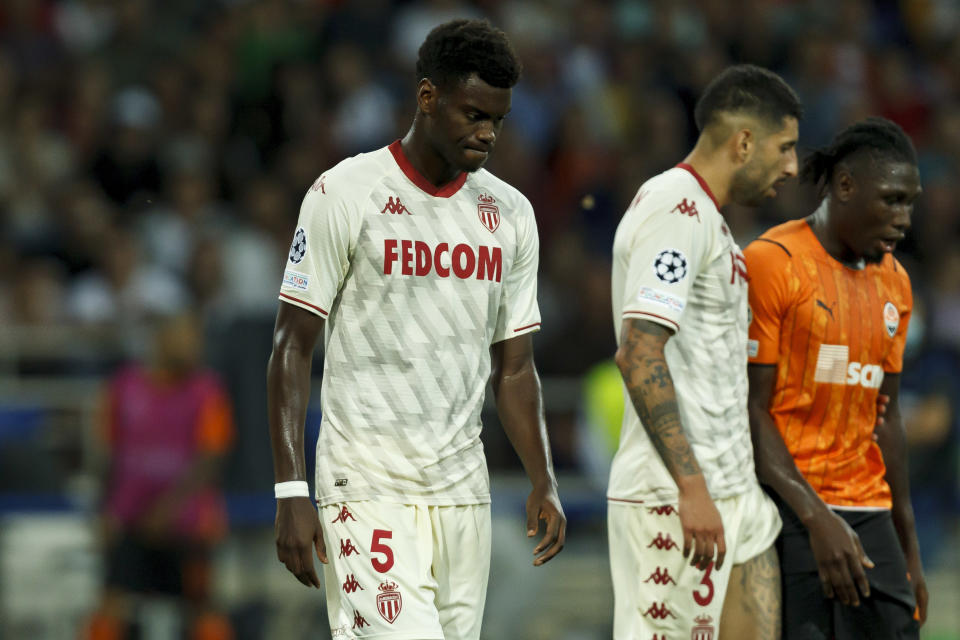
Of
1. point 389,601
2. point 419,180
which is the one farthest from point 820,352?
point 389,601

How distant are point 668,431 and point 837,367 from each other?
2.80 ft

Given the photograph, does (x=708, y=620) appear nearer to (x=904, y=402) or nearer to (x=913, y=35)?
(x=904, y=402)

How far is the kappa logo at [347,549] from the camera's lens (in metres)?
4.45

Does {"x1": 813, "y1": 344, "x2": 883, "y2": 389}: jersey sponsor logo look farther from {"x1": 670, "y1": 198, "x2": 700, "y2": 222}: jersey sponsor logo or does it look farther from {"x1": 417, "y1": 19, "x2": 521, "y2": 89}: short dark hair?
{"x1": 417, "y1": 19, "x2": 521, "y2": 89}: short dark hair

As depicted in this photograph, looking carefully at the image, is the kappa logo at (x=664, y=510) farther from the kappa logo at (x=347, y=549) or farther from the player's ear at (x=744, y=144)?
the player's ear at (x=744, y=144)

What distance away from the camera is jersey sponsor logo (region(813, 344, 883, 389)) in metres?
5.21

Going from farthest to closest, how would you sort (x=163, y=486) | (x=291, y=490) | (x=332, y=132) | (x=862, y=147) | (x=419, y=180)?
(x=332, y=132) < (x=163, y=486) < (x=862, y=147) < (x=419, y=180) < (x=291, y=490)

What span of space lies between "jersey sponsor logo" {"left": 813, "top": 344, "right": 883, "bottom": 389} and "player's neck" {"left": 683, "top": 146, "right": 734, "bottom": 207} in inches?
26.2

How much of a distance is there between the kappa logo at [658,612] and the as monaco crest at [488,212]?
4.72ft

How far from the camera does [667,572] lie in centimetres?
498

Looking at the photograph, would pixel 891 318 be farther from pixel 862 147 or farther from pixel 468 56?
pixel 468 56

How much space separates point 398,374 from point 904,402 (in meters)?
6.87

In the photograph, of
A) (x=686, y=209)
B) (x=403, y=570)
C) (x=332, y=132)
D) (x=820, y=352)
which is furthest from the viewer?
(x=332, y=132)

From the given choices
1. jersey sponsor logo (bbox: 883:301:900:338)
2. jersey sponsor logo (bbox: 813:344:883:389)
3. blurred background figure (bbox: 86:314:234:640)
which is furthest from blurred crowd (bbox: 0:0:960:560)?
jersey sponsor logo (bbox: 813:344:883:389)
